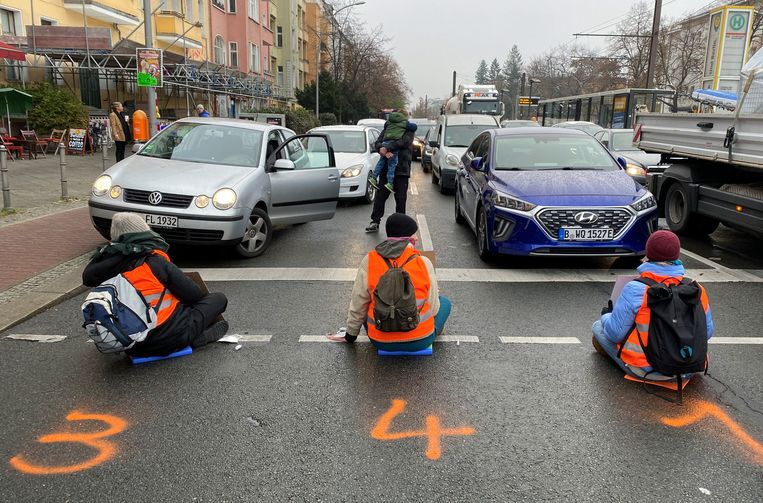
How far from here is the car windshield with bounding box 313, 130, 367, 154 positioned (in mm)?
13922

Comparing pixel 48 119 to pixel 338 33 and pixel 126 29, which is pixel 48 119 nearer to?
pixel 126 29

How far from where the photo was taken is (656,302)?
12.6ft

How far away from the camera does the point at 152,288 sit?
4.27 m

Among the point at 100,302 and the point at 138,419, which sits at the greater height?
the point at 100,302

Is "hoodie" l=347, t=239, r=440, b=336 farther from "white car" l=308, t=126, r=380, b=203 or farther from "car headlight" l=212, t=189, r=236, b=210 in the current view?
"white car" l=308, t=126, r=380, b=203

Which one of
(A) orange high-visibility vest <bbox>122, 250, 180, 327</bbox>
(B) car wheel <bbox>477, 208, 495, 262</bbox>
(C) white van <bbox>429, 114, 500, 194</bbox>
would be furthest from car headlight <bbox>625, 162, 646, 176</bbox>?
(A) orange high-visibility vest <bbox>122, 250, 180, 327</bbox>

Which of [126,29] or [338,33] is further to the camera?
[338,33]

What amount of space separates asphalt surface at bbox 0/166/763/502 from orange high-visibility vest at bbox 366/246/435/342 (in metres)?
0.21

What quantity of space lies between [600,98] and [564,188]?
25489 mm

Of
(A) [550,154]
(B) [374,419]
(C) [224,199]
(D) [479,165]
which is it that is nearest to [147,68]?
(C) [224,199]

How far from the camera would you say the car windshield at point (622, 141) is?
1521cm

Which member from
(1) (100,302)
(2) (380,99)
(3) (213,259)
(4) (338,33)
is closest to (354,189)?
(3) (213,259)

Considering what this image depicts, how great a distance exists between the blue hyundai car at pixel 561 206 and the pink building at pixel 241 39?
26575 mm

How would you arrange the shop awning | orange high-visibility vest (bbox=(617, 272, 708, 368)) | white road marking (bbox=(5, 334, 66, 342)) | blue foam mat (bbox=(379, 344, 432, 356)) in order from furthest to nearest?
the shop awning, white road marking (bbox=(5, 334, 66, 342)), blue foam mat (bbox=(379, 344, 432, 356)), orange high-visibility vest (bbox=(617, 272, 708, 368))
